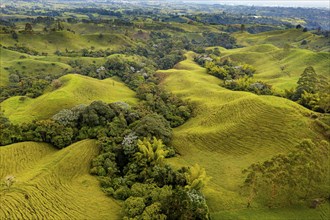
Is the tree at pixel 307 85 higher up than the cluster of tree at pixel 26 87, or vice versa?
the tree at pixel 307 85

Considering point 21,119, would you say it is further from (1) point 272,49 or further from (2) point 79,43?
(1) point 272,49

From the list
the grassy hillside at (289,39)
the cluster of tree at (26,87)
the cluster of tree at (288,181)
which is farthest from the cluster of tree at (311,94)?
the grassy hillside at (289,39)

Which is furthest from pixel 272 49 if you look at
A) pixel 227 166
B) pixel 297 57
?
pixel 227 166

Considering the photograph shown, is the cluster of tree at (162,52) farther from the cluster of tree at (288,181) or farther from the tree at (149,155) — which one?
the cluster of tree at (288,181)

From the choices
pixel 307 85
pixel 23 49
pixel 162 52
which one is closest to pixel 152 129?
pixel 307 85

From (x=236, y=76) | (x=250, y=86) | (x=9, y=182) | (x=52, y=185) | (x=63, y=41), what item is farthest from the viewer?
(x=63, y=41)

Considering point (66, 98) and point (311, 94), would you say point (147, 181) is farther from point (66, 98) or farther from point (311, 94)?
point (311, 94)

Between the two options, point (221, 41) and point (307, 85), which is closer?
point (307, 85)
